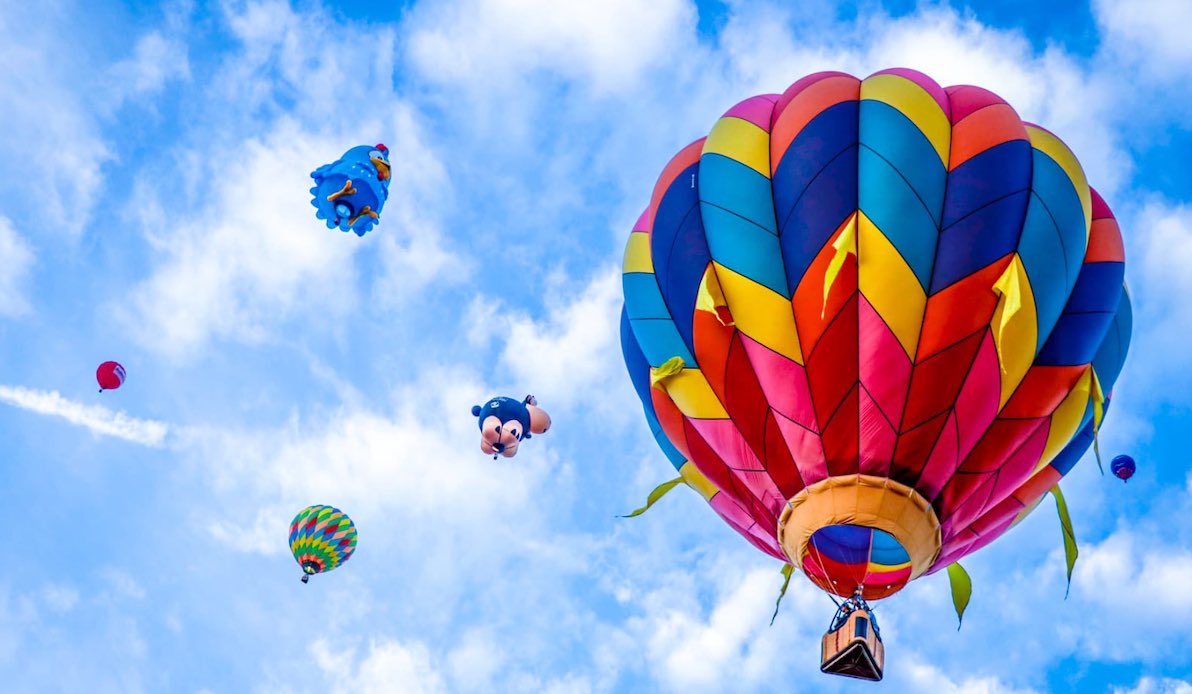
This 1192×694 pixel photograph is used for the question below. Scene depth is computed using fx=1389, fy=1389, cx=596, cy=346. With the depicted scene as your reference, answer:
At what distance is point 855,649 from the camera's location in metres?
9.54

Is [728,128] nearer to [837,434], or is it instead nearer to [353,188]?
[837,434]

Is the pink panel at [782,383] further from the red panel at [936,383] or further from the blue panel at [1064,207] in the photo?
the blue panel at [1064,207]

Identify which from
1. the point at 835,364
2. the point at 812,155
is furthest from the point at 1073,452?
the point at 812,155

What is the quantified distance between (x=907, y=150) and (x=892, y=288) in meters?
1.15

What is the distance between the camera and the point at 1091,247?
10.8m

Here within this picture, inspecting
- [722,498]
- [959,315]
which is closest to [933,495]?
[959,315]

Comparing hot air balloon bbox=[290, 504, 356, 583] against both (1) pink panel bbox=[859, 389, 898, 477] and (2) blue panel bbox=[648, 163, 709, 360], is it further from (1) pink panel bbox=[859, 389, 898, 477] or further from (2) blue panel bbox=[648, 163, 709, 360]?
(1) pink panel bbox=[859, 389, 898, 477]

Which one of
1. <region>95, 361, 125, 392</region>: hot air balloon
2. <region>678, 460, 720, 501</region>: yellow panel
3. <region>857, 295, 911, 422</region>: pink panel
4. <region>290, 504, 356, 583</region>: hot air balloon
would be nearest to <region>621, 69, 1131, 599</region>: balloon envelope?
<region>857, 295, 911, 422</region>: pink panel

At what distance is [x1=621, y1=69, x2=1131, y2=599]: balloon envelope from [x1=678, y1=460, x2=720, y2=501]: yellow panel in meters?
0.33

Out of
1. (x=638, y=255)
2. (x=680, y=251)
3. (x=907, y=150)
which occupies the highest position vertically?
(x=907, y=150)

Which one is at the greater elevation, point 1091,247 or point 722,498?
point 1091,247

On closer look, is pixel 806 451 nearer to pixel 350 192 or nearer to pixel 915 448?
pixel 915 448

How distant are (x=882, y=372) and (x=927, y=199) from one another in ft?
4.46

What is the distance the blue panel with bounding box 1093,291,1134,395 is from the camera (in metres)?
10.8
